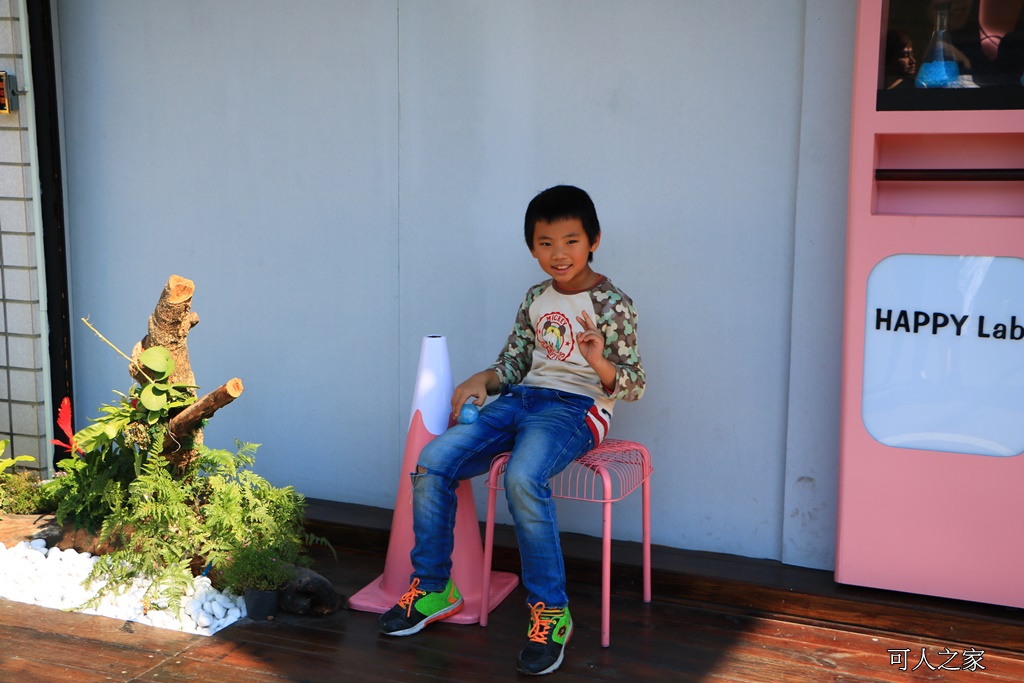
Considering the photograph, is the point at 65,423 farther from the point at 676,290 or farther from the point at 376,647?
the point at 676,290

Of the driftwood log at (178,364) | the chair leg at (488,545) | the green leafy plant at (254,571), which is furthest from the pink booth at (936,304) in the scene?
the driftwood log at (178,364)

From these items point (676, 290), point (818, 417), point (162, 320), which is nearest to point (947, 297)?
point (818, 417)

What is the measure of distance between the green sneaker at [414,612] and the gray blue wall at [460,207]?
66 cm

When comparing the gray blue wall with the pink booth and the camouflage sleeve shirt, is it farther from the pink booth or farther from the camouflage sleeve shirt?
the camouflage sleeve shirt

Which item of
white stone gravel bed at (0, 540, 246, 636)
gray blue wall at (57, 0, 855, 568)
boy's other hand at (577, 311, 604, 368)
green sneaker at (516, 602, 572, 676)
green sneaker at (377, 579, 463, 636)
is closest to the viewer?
green sneaker at (516, 602, 572, 676)

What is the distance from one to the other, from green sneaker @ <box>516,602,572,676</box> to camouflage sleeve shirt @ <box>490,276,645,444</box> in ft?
1.65

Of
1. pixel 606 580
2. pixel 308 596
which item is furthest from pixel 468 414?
pixel 308 596

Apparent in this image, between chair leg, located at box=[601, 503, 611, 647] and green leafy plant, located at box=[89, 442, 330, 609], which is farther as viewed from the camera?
green leafy plant, located at box=[89, 442, 330, 609]

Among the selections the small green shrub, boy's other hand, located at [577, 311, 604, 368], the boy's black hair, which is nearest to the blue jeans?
boy's other hand, located at [577, 311, 604, 368]

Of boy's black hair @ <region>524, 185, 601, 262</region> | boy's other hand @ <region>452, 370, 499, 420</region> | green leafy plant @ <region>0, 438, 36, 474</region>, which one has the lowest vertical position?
green leafy plant @ <region>0, 438, 36, 474</region>

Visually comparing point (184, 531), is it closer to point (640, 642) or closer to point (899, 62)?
point (640, 642)

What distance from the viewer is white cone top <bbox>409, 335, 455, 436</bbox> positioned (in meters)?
2.91

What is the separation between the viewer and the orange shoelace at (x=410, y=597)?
8.93 feet

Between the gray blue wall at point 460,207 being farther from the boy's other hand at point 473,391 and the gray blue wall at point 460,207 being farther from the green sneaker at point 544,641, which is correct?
the green sneaker at point 544,641
